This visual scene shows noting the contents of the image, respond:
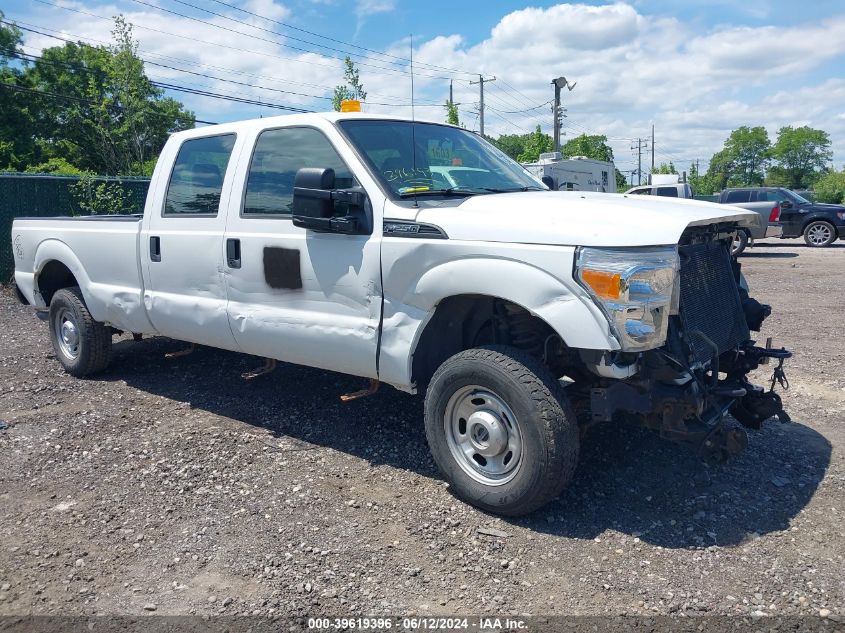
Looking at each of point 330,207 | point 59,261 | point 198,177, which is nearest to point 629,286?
point 330,207

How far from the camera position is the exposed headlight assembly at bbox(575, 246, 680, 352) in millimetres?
3221

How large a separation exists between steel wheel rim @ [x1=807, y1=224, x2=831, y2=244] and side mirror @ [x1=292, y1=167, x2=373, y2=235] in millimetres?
19422

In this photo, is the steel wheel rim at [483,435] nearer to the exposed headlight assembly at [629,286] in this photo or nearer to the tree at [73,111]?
the exposed headlight assembly at [629,286]

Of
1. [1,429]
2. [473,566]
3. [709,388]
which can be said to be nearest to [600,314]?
[709,388]

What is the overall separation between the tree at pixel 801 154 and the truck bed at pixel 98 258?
103 meters

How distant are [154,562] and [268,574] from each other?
585mm

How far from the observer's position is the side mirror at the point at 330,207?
3980 mm

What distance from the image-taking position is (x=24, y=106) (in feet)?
125

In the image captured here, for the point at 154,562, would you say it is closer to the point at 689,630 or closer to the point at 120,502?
the point at 120,502

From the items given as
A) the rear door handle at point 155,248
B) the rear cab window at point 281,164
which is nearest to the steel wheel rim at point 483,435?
the rear cab window at point 281,164

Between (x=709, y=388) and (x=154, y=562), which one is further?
(x=709, y=388)

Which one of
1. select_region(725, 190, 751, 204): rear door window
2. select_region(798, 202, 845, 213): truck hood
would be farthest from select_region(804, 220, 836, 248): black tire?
select_region(725, 190, 751, 204): rear door window

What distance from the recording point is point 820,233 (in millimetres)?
19969

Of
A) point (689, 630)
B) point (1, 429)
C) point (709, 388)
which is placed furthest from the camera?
point (1, 429)
